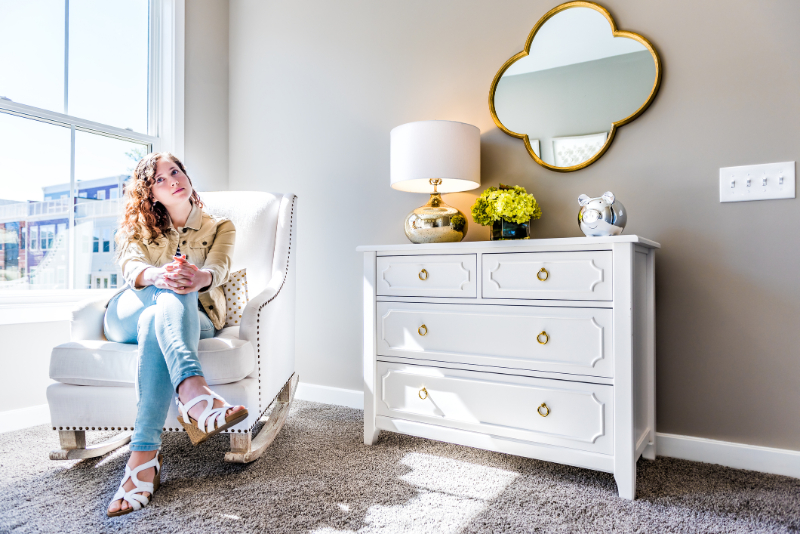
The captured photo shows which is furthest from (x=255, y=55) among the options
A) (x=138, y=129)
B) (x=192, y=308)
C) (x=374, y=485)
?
(x=374, y=485)

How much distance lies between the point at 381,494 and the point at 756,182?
157 cm

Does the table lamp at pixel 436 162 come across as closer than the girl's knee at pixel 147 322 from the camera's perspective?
No

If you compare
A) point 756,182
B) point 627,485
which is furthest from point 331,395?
point 756,182

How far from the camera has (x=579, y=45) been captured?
6.03 feet

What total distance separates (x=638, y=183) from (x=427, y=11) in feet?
4.07

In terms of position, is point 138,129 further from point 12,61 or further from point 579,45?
point 579,45

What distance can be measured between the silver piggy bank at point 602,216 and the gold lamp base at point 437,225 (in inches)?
19.7

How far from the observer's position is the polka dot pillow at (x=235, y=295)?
1801 millimetres

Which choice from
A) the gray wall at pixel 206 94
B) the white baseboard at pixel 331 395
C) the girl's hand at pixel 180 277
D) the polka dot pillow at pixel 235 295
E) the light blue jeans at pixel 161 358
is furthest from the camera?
the gray wall at pixel 206 94

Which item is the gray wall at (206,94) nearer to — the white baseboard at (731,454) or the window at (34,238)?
the window at (34,238)

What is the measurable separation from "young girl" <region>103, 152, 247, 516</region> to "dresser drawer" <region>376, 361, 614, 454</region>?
641mm

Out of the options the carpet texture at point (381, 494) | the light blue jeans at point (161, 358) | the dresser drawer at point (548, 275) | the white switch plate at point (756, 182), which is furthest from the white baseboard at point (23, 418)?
the white switch plate at point (756, 182)

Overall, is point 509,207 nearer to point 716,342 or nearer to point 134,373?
point 716,342

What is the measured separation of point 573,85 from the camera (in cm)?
185
